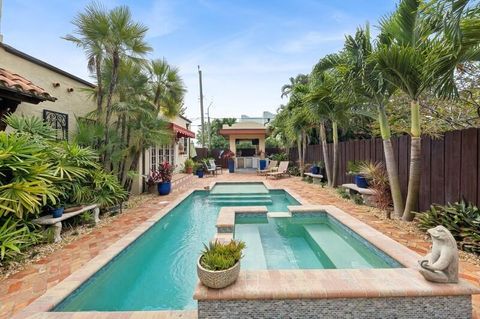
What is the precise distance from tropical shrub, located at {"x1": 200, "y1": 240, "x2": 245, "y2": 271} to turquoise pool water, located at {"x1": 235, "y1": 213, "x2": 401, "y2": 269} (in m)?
1.63

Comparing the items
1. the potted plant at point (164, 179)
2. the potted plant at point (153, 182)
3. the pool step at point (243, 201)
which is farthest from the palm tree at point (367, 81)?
the potted plant at point (153, 182)

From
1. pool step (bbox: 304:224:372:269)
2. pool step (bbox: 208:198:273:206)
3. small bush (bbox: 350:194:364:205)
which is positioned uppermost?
small bush (bbox: 350:194:364:205)

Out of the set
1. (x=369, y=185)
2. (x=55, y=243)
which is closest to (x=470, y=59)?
(x=369, y=185)

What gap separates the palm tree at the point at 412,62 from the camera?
5.23m

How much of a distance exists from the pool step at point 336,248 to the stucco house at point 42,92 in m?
7.42

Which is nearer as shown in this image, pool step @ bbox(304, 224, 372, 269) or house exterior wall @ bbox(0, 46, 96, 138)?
pool step @ bbox(304, 224, 372, 269)

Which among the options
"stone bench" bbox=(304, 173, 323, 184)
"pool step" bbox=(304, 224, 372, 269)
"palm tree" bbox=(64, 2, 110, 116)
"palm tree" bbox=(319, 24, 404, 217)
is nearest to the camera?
"pool step" bbox=(304, 224, 372, 269)

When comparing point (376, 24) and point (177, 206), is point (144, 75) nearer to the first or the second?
point (177, 206)

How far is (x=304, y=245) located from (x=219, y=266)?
3515 millimetres

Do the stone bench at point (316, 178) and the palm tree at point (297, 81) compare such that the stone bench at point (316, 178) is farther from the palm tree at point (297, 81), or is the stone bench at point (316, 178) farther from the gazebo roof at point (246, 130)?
the palm tree at point (297, 81)

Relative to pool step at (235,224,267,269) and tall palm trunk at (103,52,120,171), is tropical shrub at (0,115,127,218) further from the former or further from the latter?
pool step at (235,224,267,269)

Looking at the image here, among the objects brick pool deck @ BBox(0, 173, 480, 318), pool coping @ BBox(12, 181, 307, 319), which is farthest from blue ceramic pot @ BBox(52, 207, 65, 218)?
pool coping @ BBox(12, 181, 307, 319)

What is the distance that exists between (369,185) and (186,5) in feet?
33.1

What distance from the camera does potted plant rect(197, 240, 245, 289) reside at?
3.12 m
